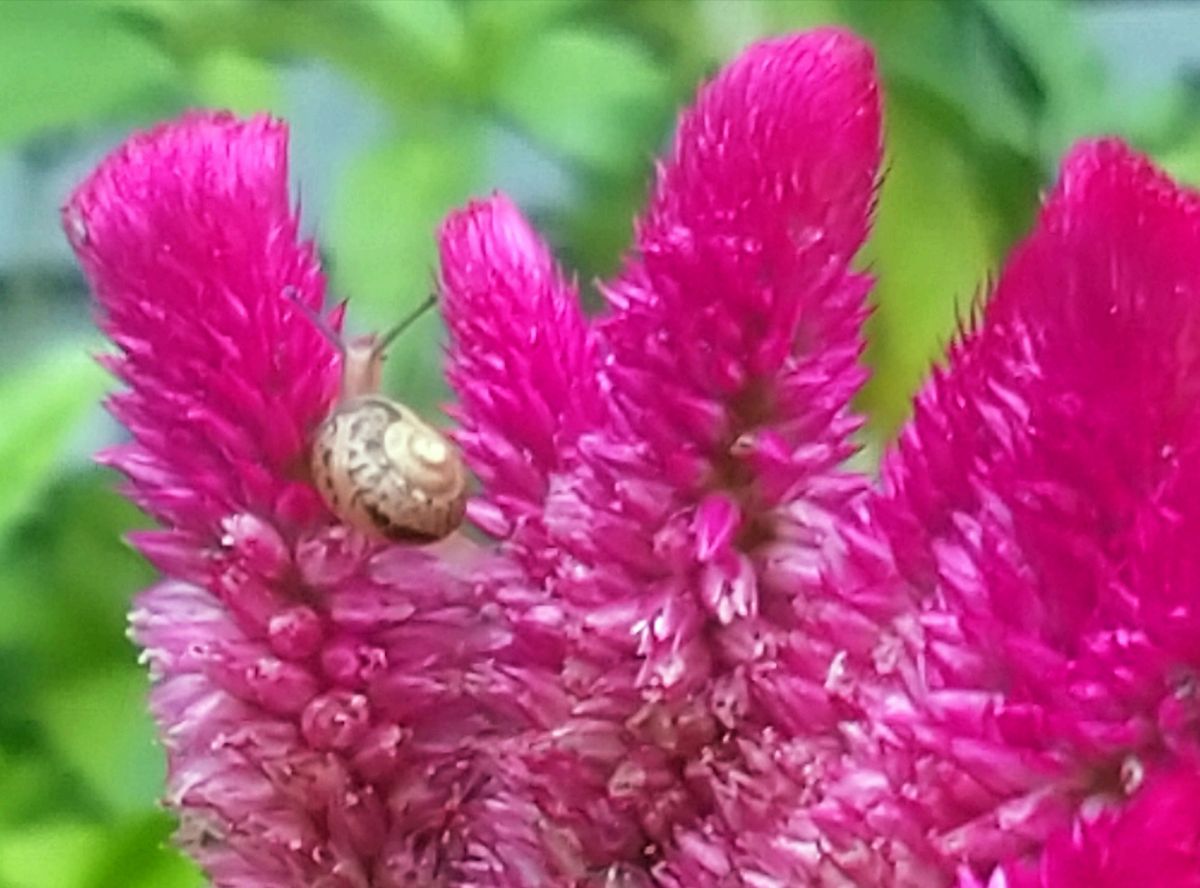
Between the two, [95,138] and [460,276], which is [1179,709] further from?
[95,138]

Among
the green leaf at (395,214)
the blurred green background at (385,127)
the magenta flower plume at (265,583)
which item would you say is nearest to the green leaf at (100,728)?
the blurred green background at (385,127)

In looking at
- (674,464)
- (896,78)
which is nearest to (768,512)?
(674,464)

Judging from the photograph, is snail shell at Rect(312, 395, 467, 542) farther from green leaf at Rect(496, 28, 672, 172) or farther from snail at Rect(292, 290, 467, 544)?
green leaf at Rect(496, 28, 672, 172)

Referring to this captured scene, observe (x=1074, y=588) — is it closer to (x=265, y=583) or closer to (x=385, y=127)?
(x=265, y=583)

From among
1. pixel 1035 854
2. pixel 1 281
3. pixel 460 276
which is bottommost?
pixel 1035 854

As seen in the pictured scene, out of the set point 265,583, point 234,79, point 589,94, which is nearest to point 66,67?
point 234,79
